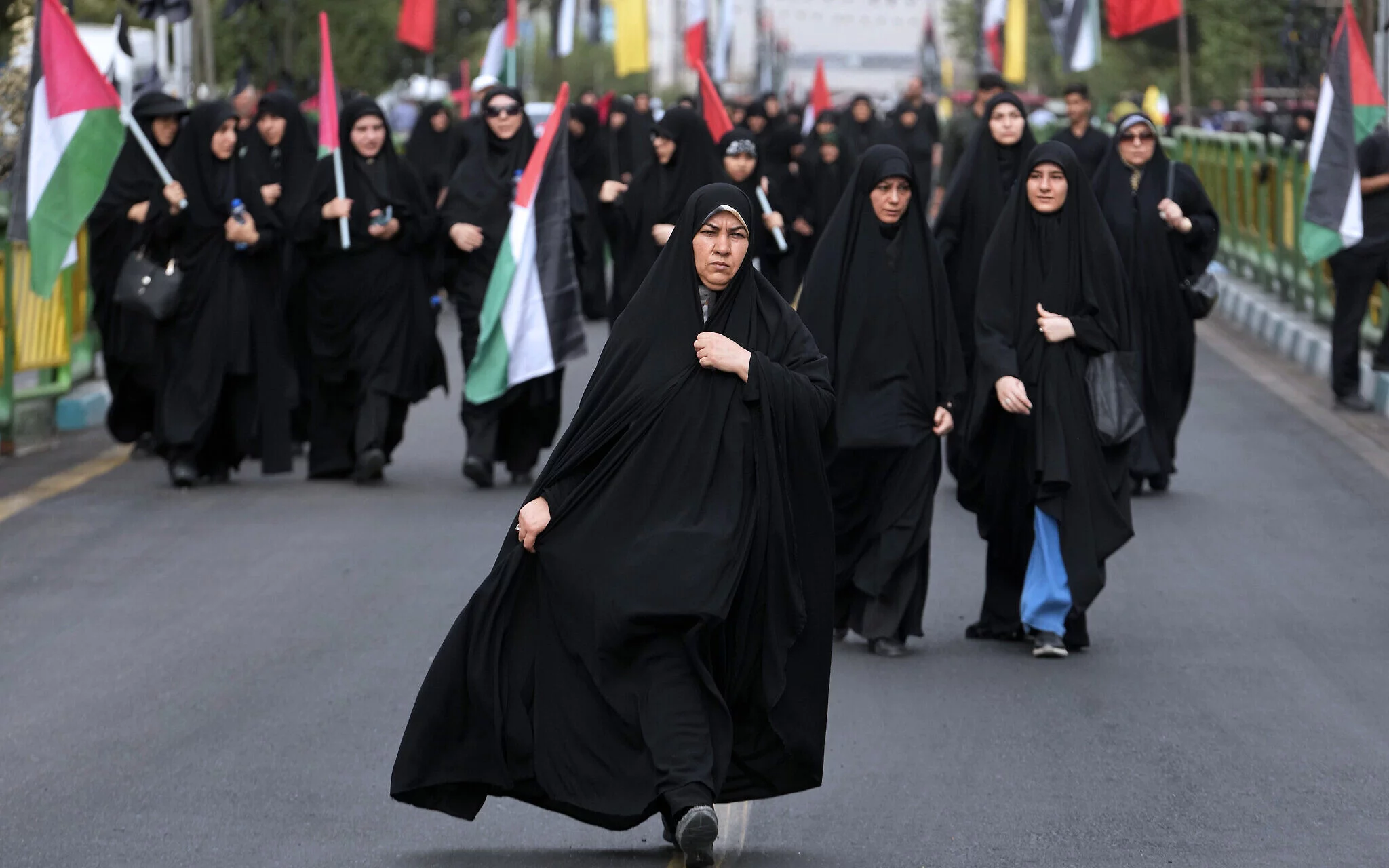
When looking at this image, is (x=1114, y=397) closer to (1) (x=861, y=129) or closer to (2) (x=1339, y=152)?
(2) (x=1339, y=152)

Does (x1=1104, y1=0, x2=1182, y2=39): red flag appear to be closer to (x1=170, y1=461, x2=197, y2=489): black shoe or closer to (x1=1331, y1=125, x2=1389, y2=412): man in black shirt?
(x1=1331, y1=125, x2=1389, y2=412): man in black shirt

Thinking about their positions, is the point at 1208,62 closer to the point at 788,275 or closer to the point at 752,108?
the point at 752,108

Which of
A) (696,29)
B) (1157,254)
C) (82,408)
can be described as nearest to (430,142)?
(82,408)

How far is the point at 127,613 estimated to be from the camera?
7.60 meters

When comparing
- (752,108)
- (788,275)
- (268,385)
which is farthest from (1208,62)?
(268,385)

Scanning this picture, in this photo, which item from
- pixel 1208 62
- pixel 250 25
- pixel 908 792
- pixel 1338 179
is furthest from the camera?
pixel 1208 62

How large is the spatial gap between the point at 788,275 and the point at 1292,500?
6.96 meters

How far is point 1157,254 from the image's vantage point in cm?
1012

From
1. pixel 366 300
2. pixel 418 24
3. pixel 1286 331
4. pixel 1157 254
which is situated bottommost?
pixel 1286 331

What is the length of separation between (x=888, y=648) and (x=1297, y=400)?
6972 mm

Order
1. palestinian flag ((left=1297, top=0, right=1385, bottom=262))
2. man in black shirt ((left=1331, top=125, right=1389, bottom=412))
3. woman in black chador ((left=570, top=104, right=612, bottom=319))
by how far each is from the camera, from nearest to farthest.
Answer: palestinian flag ((left=1297, top=0, right=1385, bottom=262)) → man in black shirt ((left=1331, top=125, right=1389, bottom=412)) → woman in black chador ((left=570, top=104, right=612, bottom=319))

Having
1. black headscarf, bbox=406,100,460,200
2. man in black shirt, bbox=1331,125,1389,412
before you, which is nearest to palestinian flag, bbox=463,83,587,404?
man in black shirt, bbox=1331,125,1389,412

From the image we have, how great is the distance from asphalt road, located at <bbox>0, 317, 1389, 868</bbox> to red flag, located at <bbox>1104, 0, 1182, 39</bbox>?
1062cm

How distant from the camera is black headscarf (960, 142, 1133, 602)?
691cm
